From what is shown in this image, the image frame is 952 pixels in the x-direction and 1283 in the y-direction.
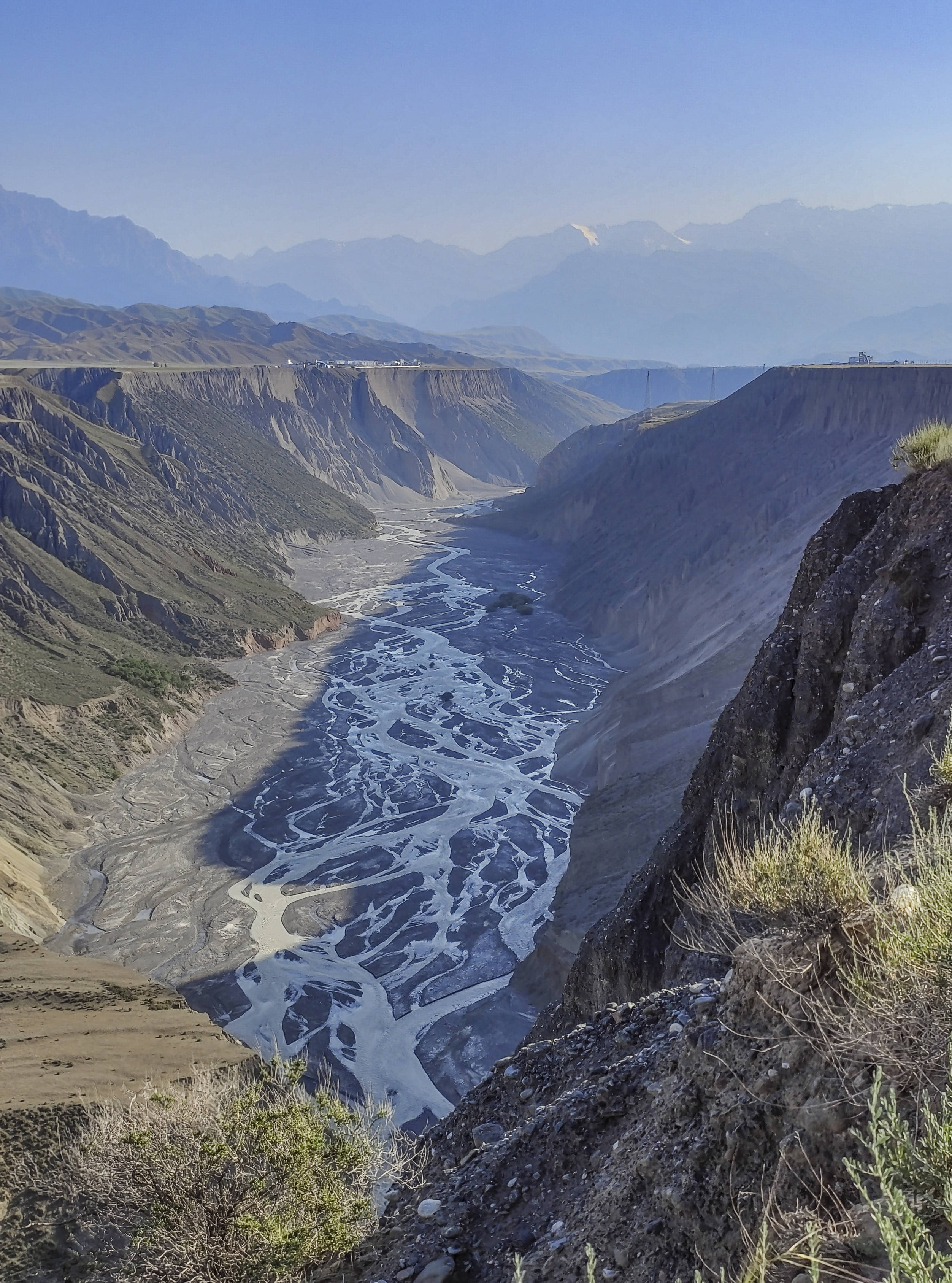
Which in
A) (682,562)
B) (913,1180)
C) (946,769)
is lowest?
(682,562)

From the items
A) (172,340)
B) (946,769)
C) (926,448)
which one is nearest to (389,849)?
(926,448)

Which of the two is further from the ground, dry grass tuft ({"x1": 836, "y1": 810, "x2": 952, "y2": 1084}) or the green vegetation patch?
dry grass tuft ({"x1": 836, "y1": 810, "x2": 952, "y2": 1084})

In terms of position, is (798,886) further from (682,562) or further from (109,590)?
(109,590)

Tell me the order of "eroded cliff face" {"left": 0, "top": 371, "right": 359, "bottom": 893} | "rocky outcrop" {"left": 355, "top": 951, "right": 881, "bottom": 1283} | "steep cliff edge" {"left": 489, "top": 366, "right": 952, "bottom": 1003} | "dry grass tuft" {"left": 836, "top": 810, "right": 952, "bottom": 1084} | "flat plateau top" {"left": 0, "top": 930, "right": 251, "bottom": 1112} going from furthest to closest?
"eroded cliff face" {"left": 0, "top": 371, "right": 359, "bottom": 893}
"steep cliff edge" {"left": 489, "top": 366, "right": 952, "bottom": 1003}
"flat plateau top" {"left": 0, "top": 930, "right": 251, "bottom": 1112}
"rocky outcrop" {"left": 355, "top": 951, "right": 881, "bottom": 1283}
"dry grass tuft" {"left": 836, "top": 810, "right": 952, "bottom": 1084}

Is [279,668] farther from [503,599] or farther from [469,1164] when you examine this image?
[469,1164]

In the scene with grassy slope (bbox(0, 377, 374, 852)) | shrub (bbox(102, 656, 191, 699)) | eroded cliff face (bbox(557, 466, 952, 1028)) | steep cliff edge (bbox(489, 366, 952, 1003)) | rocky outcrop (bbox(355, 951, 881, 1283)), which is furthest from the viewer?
shrub (bbox(102, 656, 191, 699))

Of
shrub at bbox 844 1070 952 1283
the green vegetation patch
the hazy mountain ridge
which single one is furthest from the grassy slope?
the hazy mountain ridge

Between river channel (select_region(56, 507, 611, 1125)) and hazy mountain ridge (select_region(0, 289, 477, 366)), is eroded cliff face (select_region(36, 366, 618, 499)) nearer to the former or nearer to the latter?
hazy mountain ridge (select_region(0, 289, 477, 366))
